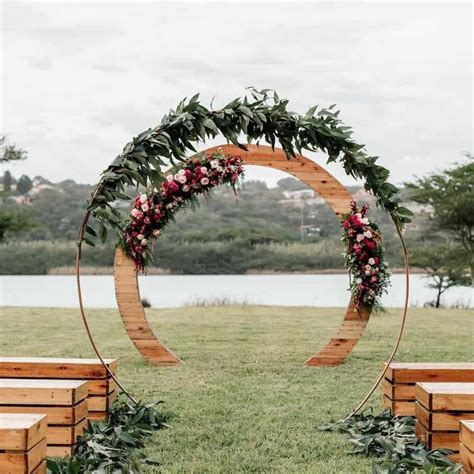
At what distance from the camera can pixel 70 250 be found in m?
23.5

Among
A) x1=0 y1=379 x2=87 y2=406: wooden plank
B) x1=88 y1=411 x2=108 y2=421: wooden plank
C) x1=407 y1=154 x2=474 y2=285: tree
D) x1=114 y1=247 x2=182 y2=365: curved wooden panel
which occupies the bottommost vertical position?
x1=88 y1=411 x2=108 y2=421: wooden plank

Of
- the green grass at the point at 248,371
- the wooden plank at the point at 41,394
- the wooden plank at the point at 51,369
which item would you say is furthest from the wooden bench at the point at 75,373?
the wooden plank at the point at 41,394

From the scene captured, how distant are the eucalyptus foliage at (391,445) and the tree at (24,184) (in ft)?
66.9

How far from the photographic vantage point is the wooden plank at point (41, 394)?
4.49 m

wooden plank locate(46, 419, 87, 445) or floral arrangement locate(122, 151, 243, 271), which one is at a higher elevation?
floral arrangement locate(122, 151, 243, 271)

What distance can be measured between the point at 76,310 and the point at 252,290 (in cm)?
450

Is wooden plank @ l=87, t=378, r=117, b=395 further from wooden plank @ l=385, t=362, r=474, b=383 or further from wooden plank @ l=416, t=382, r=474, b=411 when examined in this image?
wooden plank @ l=416, t=382, r=474, b=411

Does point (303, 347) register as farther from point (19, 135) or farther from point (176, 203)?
point (19, 135)

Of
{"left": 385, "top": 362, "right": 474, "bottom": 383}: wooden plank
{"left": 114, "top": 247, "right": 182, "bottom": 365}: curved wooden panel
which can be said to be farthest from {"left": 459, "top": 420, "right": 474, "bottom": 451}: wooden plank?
{"left": 114, "top": 247, "right": 182, "bottom": 365}: curved wooden panel

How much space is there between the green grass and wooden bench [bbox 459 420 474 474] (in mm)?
871

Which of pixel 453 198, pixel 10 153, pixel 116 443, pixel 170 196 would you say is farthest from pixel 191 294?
pixel 116 443

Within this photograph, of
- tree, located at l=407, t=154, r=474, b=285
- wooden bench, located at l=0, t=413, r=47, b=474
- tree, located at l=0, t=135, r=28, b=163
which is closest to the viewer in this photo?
wooden bench, located at l=0, t=413, r=47, b=474

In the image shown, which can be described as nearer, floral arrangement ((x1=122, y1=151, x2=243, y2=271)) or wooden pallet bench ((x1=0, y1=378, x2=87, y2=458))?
wooden pallet bench ((x1=0, y1=378, x2=87, y2=458))

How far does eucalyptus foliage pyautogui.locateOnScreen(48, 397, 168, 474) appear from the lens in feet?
13.9
